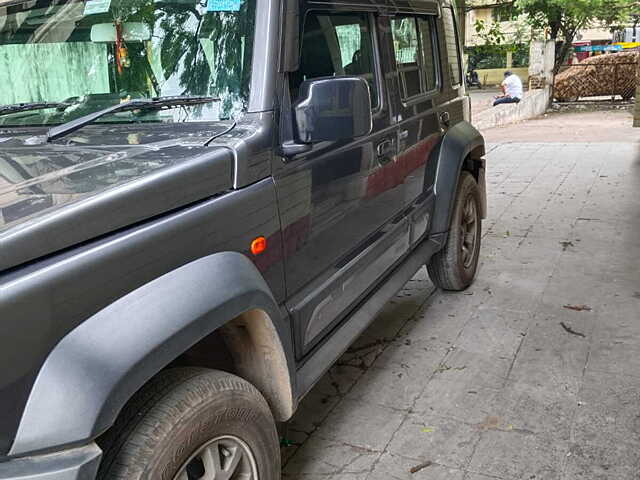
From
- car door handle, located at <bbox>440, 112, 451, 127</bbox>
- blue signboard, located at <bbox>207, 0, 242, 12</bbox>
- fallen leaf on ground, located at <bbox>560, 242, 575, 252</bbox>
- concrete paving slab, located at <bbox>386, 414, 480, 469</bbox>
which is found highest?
blue signboard, located at <bbox>207, 0, 242, 12</bbox>

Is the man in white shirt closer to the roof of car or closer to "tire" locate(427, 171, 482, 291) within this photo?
"tire" locate(427, 171, 482, 291)

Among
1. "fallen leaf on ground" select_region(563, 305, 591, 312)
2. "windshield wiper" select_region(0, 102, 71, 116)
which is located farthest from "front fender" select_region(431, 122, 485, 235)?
"windshield wiper" select_region(0, 102, 71, 116)

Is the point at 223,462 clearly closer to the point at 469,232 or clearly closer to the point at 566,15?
the point at 469,232

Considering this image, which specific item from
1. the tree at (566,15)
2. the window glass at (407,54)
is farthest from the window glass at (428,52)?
the tree at (566,15)

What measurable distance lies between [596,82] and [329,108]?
20.4m

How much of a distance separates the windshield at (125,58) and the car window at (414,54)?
4.48 ft

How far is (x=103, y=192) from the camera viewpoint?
5.43 ft

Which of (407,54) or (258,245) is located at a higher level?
(407,54)

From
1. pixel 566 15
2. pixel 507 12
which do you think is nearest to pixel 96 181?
pixel 566 15

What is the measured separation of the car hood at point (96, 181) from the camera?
151 centimetres

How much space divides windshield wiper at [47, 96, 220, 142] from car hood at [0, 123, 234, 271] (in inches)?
1.5

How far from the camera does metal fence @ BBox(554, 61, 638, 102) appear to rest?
19.9 m

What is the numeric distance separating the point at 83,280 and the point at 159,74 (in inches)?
42.9

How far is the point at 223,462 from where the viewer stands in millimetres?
1976
